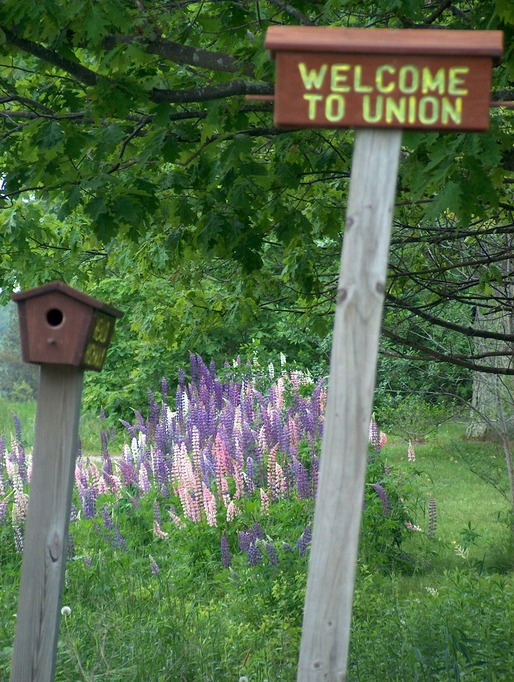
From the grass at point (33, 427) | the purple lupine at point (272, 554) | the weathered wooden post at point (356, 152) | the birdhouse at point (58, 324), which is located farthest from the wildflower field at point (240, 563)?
the grass at point (33, 427)

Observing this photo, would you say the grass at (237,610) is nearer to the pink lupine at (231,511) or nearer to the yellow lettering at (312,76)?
the pink lupine at (231,511)

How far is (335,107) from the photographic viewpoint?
2.98 meters

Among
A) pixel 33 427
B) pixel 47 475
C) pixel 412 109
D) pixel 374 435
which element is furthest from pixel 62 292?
pixel 33 427

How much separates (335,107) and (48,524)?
5.81ft

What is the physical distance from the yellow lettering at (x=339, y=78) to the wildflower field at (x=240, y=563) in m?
2.49

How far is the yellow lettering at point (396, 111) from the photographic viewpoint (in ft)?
9.67

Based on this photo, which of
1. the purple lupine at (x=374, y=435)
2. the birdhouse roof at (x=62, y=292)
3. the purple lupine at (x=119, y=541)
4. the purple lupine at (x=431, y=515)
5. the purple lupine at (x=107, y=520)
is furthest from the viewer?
the purple lupine at (x=374, y=435)

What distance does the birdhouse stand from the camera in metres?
3.49

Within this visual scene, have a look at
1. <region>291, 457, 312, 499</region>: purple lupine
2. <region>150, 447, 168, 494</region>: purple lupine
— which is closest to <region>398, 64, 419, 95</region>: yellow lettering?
<region>291, 457, 312, 499</region>: purple lupine

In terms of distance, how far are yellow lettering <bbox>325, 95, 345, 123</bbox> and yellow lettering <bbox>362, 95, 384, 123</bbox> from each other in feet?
0.22

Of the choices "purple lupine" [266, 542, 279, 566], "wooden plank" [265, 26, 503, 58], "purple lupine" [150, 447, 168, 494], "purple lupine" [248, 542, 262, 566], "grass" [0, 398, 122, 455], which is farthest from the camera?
"grass" [0, 398, 122, 455]

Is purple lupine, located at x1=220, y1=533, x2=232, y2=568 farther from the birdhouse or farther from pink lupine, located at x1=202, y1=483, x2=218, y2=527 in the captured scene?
the birdhouse

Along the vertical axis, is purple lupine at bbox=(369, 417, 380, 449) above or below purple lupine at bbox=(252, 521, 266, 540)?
above

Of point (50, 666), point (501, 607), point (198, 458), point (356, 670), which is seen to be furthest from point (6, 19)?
point (198, 458)
